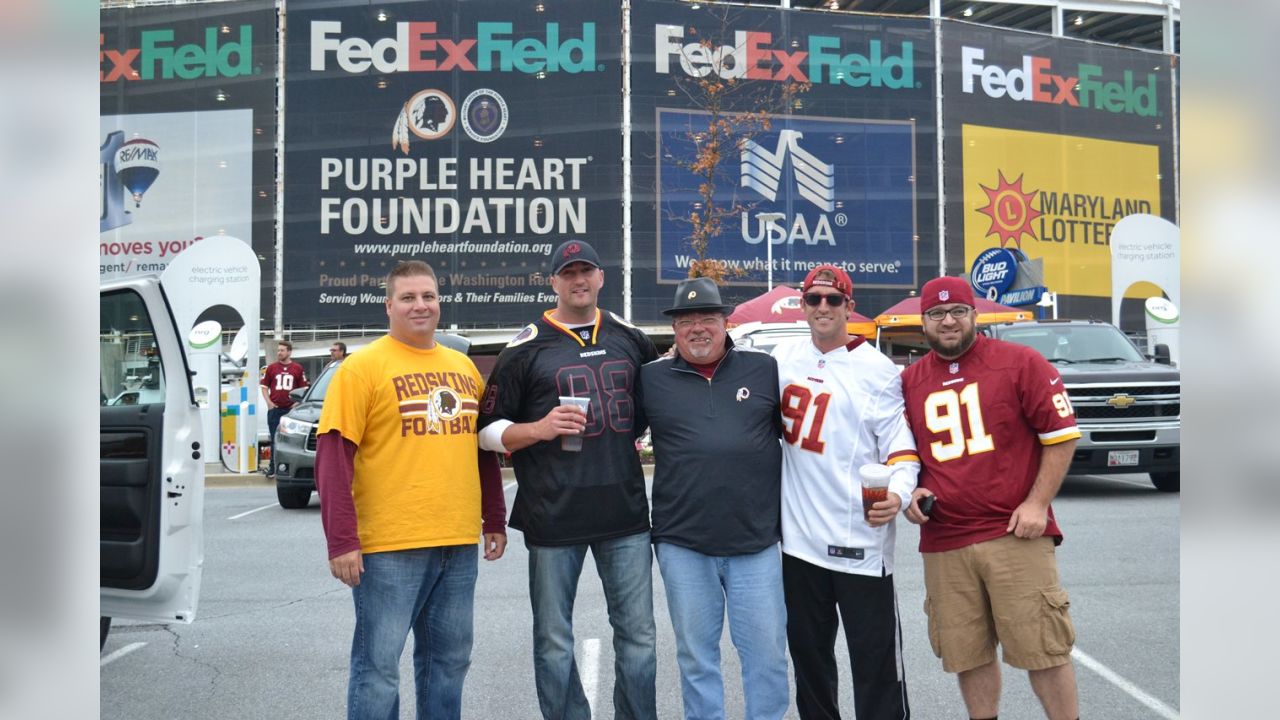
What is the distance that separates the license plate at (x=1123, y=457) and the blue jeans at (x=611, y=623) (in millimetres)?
9131

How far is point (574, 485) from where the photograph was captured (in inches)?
165

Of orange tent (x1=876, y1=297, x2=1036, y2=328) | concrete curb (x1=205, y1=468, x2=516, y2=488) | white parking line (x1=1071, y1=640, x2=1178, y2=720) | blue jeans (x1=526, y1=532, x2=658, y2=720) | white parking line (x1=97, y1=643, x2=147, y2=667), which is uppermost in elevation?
orange tent (x1=876, y1=297, x2=1036, y2=328)

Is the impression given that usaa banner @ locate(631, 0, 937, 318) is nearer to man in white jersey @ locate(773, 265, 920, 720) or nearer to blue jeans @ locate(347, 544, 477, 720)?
man in white jersey @ locate(773, 265, 920, 720)

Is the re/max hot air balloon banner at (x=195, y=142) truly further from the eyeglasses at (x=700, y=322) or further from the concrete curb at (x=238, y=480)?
the eyeglasses at (x=700, y=322)

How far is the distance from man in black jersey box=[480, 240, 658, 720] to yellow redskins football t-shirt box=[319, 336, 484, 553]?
0.23 meters

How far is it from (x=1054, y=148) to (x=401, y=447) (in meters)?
38.5

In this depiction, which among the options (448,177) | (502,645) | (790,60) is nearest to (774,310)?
(502,645)

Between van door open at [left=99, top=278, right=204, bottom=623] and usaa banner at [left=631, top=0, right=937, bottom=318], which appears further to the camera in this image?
usaa banner at [left=631, top=0, right=937, bottom=318]

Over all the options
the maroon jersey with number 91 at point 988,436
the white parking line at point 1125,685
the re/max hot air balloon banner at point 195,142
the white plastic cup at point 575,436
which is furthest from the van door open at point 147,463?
the re/max hot air balloon banner at point 195,142

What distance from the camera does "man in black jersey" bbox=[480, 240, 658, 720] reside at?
4.17 meters

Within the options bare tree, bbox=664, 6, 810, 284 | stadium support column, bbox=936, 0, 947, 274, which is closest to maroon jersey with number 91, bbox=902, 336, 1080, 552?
bare tree, bbox=664, 6, 810, 284

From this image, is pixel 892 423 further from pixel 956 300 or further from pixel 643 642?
pixel 643 642
